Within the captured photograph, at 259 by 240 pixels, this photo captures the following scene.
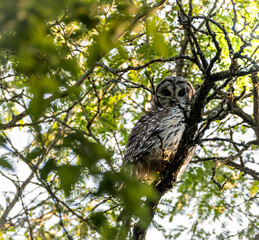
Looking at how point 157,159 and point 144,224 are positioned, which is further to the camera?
point 157,159

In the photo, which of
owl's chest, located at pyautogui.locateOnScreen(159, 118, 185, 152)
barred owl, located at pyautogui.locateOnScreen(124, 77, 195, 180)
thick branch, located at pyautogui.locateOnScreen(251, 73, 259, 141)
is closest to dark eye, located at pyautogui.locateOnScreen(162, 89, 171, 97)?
barred owl, located at pyautogui.locateOnScreen(124, 77, 195, 180)

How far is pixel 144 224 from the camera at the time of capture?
133 cm

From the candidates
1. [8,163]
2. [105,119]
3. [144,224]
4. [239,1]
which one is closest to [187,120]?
[144,224]

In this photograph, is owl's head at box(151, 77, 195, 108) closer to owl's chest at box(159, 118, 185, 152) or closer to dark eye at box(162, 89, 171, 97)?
Result: dark eye at box(162, 89, 171, 97)

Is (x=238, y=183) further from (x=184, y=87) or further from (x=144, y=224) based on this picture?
(x=144, y=224)

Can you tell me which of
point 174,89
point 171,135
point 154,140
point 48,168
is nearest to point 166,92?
point 174,89

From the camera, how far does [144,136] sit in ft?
14.6

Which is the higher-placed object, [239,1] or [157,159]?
[239,1]

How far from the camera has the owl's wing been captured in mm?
4289

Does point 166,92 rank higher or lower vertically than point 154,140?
higher

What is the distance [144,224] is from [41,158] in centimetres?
46

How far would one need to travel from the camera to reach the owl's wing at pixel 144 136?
169 inches

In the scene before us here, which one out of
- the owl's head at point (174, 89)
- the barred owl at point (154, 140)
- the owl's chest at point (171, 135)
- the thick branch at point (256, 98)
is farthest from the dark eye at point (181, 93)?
the thick branch at point (256, 98)

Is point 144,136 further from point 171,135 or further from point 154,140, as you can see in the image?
point 171,135
